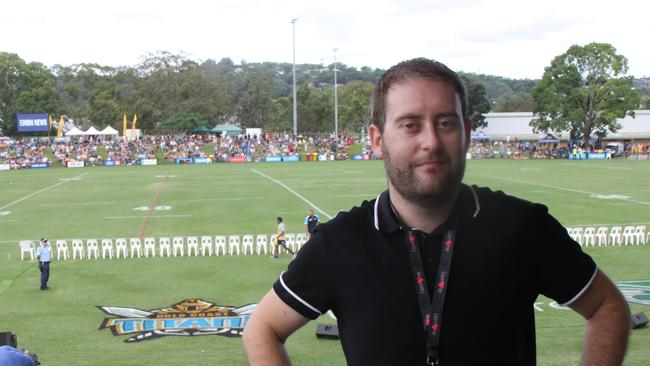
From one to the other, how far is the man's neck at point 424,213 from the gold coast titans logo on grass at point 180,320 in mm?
11930

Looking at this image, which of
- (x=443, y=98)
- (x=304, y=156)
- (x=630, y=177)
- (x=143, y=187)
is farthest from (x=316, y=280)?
(x=304, y=156)

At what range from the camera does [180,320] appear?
15203 millimetres

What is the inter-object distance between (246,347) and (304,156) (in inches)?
3242

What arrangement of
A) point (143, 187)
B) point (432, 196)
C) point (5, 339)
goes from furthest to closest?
point (143, 187) → point (5, 339) → point (432, 196)

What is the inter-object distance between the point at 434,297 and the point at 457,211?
1.14ft

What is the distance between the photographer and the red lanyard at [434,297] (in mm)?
2346

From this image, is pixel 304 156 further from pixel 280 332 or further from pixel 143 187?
pixel 280 332

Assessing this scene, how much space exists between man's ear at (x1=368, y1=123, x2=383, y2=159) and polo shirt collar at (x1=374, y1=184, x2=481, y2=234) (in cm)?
18

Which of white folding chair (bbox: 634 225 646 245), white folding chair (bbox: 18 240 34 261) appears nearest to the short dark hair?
white folding chair (bbox: 18 240 34 261)

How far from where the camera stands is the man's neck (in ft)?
8.09

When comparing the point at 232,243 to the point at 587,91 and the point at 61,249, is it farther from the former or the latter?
the point at 587,91

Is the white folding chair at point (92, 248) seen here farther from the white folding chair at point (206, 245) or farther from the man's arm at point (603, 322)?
the man's arm at point (603, 322)

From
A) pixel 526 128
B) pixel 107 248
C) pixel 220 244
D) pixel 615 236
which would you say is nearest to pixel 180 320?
pixel 220 244

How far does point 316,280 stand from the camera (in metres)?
2.49
